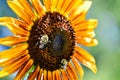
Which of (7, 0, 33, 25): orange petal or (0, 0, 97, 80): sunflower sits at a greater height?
(7, 0, 33, 25): orange petal

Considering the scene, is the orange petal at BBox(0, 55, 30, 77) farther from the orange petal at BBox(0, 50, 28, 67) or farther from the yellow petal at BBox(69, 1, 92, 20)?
the yellow petal at BBox(69, 1, 92, 20)

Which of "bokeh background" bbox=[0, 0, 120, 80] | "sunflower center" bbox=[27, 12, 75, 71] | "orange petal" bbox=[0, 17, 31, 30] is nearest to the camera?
"orange petal" bbox=[0, 17, 31, 30]

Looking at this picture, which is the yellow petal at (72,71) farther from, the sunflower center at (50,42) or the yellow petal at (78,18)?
the yellow petal at (78,18)

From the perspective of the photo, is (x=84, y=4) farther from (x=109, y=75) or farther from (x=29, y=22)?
(x=109, y=75)

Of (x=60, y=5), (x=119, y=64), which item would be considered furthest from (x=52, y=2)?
(x=119, y=64)

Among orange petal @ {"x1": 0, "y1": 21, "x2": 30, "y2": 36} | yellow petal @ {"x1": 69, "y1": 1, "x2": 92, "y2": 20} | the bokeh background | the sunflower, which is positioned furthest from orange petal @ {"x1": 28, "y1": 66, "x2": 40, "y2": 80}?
the bokeh background

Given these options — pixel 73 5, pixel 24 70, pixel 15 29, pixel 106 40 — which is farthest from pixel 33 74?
pixel 106 40

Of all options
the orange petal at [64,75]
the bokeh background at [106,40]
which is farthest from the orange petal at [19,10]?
the bokeh background at [106,40]
